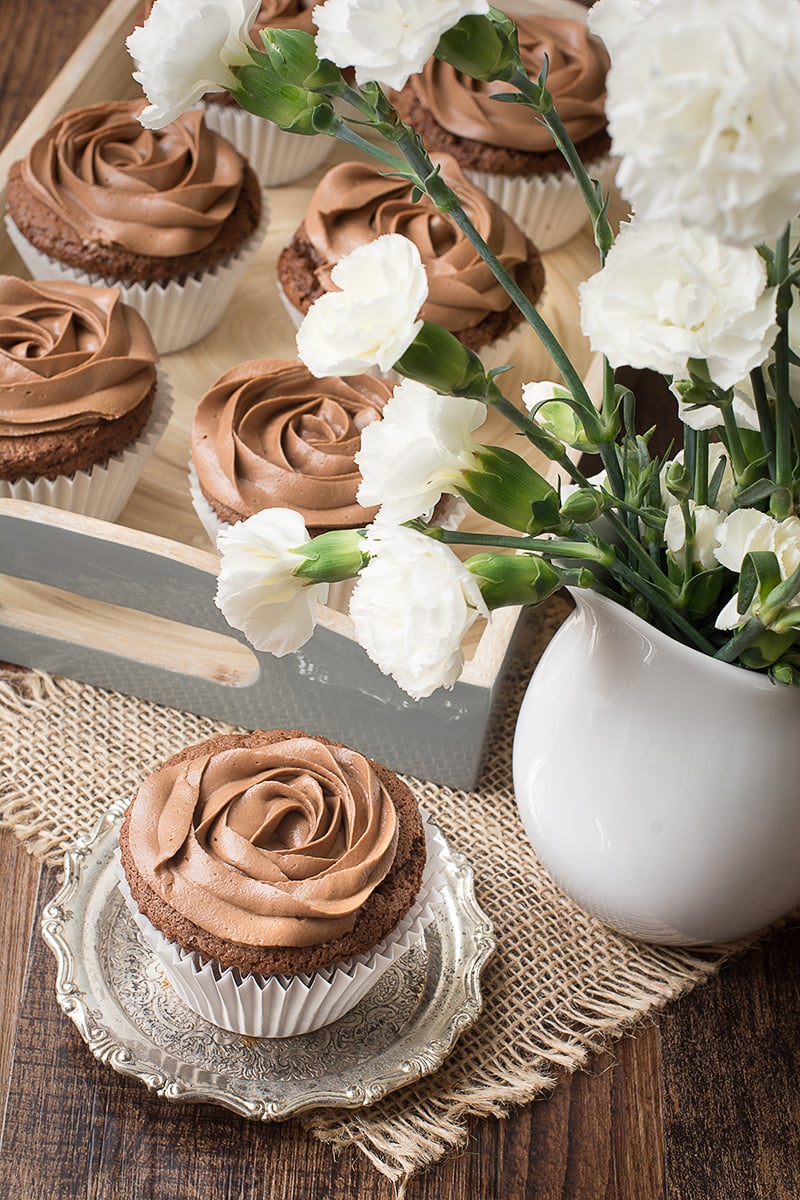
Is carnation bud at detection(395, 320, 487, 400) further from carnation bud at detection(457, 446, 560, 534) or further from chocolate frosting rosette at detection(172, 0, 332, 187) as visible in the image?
chocolate frosting rosette at detection(172, 0, 332, 187)

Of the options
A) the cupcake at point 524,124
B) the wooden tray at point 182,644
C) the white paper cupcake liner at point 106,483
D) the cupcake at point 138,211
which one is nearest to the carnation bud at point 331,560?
the wooden tray at point 182,644

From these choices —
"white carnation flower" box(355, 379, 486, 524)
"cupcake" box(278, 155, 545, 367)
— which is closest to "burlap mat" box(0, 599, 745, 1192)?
"cupcake" box(278, 155, 545, 367)

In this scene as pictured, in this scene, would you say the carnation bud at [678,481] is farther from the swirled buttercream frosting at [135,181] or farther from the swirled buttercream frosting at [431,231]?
the swirled buttercream frosting at [135,181]

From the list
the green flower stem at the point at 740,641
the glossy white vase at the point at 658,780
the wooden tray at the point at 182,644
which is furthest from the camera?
the wooden tray at the point at 182,644

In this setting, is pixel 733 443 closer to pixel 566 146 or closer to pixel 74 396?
pixel 566 146

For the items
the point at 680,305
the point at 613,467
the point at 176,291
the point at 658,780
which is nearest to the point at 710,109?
the point at 680,305

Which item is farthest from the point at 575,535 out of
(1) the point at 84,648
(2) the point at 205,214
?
(2) the point at 205,214
